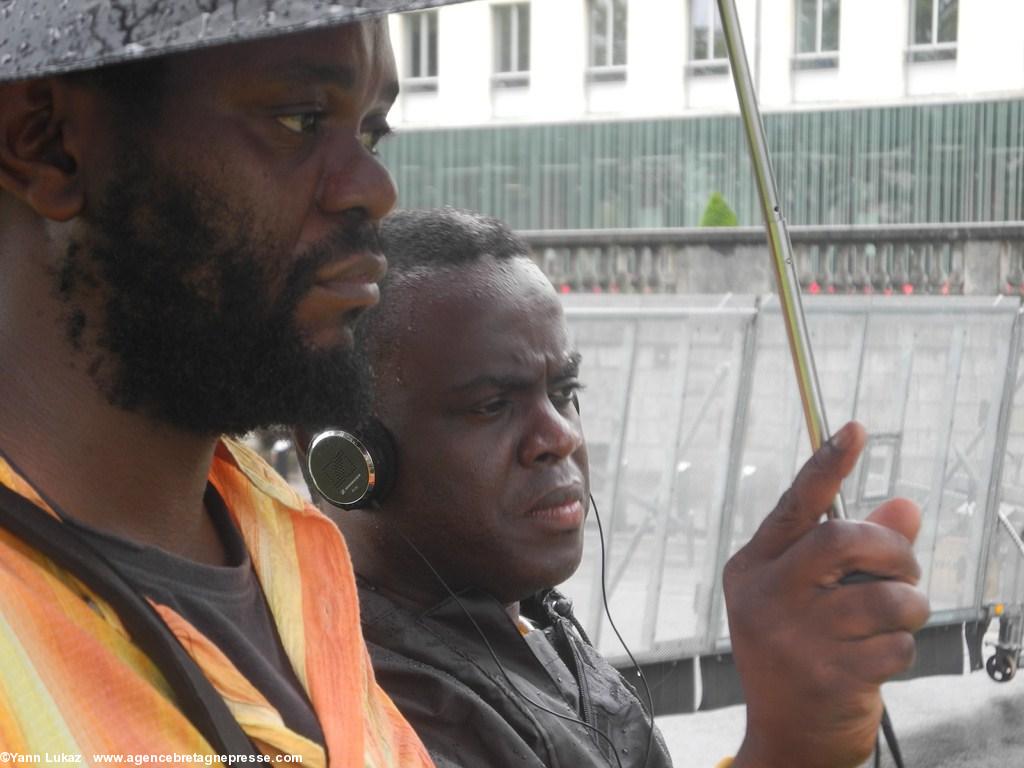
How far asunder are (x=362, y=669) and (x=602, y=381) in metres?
4.60

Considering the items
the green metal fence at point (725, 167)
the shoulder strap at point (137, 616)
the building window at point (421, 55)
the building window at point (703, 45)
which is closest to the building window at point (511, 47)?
the green metal fence at point (725, 167)

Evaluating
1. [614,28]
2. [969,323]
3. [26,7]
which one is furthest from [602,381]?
[614,28]

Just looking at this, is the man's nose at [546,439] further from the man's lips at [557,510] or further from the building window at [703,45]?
the building window at [703,45]

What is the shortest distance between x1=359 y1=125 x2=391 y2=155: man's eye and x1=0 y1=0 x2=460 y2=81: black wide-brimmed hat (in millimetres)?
318

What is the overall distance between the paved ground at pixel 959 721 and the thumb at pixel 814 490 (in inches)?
192

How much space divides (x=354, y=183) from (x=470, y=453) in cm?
70

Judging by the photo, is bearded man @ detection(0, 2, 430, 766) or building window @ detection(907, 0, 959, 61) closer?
bearded man @ detection(0, 2, 430, 766)

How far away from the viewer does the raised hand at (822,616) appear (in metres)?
1.19

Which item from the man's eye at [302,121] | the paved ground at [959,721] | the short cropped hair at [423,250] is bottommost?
the paved ground at [959,721]

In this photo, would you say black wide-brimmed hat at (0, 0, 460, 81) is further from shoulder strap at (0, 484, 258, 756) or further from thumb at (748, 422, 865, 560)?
thumb at (748, 422, 865, 560)

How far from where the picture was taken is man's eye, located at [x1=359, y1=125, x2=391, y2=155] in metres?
1.36

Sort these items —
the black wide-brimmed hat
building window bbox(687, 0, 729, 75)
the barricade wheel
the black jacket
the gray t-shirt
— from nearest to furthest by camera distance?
1. the black wide-brimmed hat
2. the gray t-shirt
3. the black jacket
4. the barricade wheel
5. building window bbox(687, 0, 729, 75)

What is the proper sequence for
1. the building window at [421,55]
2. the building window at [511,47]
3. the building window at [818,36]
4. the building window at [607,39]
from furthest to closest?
the building window at [421,55] < the building window at [511,47] < the building window at [607,39] < the building window at [818,36]

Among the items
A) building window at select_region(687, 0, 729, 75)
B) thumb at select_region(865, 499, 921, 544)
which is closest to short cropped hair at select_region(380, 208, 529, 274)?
thumb at select_region(865, 499, 921, 544)
